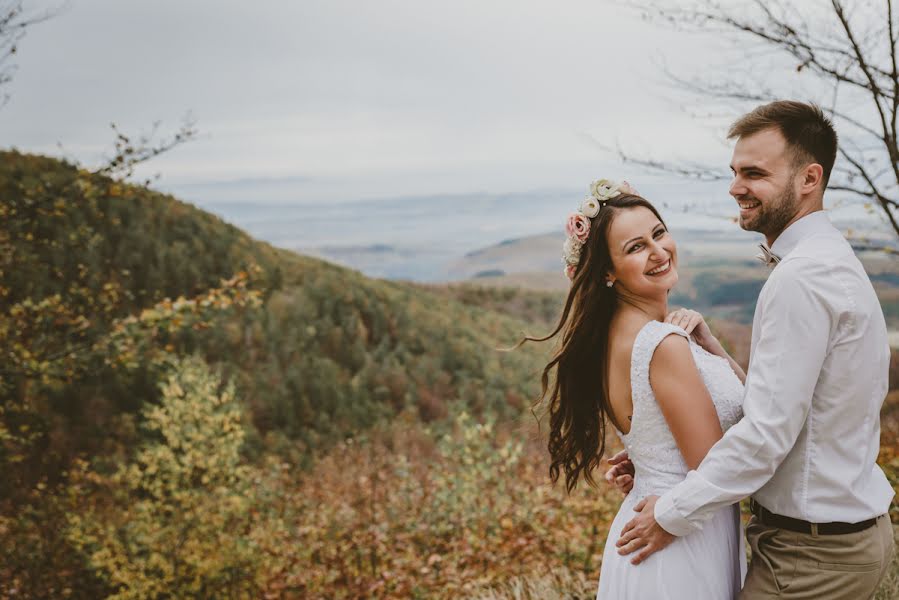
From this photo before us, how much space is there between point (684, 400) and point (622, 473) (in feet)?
2.18

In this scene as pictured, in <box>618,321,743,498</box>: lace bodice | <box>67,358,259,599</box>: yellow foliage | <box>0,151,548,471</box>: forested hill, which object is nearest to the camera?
<box>618,321,743,498</box>: lace bodice

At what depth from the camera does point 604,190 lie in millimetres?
2754

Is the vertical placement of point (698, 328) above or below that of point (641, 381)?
above

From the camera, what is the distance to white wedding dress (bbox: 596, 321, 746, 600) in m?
2.37

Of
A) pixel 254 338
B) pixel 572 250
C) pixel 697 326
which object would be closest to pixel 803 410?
pixel 697 326

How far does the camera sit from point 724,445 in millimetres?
2135

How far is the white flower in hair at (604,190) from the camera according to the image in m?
2.75

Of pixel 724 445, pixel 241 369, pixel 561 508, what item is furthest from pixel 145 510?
pixel 724 445

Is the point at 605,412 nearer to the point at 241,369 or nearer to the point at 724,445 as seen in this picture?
the point at 724,445

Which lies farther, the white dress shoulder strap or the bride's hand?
the bride's hand

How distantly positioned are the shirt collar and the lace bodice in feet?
1.42

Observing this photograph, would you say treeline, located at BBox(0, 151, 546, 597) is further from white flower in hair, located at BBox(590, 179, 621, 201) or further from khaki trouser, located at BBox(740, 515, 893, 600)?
khaki trouser, located at BBox(740, 515, 893, 600)

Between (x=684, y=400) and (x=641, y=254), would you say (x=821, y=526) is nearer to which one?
(x=684, y=400)

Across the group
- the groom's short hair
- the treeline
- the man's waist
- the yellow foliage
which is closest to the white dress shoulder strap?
the man's waist
